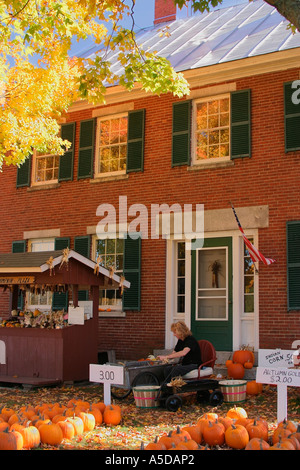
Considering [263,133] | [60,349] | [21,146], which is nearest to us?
[60,349]

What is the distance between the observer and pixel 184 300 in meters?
13.4

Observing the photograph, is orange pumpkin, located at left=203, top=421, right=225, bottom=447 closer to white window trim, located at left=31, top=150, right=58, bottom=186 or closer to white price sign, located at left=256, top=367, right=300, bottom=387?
white price sign, located at left=256, top=367, right=300, bottom=387

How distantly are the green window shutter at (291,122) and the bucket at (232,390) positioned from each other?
5.10 m

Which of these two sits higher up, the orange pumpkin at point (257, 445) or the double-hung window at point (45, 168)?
the double-hung window at point (45, 168)

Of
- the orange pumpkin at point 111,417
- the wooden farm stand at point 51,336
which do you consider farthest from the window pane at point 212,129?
the orange pumpkin at point 111,417

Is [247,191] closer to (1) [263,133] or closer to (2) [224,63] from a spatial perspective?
(1) [263,133]

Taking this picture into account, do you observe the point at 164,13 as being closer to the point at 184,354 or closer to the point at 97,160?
the point at 97,160

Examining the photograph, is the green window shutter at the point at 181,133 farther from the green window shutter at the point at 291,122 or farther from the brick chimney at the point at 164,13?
the brick chimney at the point at 164,13

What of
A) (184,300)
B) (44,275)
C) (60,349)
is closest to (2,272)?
(44,275)

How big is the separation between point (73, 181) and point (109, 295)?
3193 millimetres

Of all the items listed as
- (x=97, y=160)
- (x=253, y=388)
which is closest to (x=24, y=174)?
(x=97, y=160)

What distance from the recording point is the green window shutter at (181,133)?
44.4ft

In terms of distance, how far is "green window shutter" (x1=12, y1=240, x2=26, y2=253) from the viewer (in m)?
16.0
